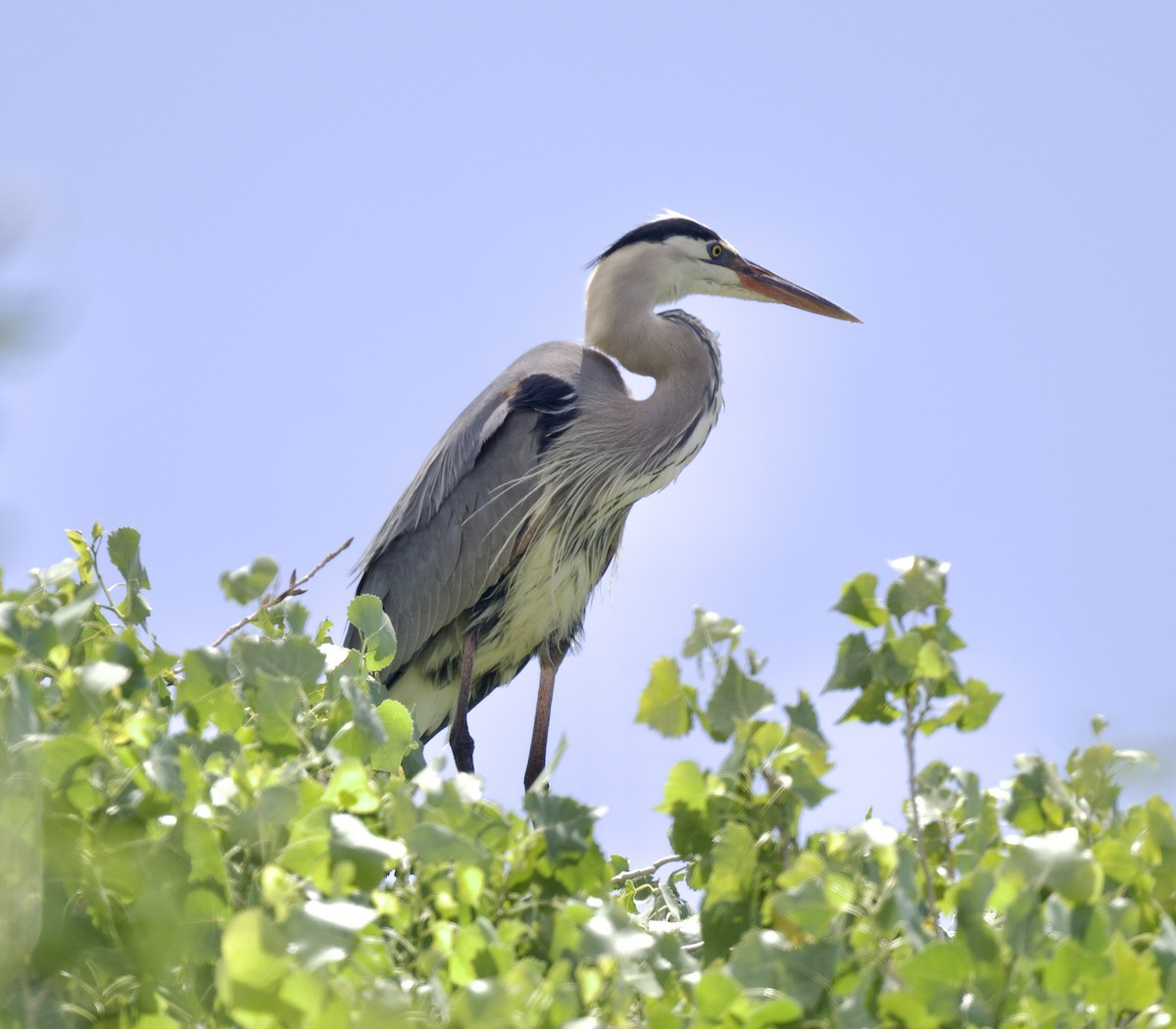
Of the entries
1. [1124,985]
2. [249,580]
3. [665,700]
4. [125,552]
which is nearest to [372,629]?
[249,580]

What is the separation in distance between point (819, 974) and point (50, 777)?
29.8 inches

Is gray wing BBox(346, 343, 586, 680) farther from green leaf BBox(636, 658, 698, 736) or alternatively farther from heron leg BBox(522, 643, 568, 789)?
green leaf BBox(636, 658, 698, 736)

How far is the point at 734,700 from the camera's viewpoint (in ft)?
5.57

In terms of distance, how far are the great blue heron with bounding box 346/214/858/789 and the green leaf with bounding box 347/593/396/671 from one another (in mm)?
3287

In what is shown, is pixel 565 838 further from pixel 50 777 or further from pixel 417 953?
pixel 50 777

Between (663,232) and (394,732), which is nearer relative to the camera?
(394,732)

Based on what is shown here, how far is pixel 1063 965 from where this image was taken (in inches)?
52.2

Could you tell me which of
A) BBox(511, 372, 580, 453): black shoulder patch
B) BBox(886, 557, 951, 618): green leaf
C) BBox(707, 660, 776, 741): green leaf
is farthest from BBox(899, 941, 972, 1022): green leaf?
BBox(511, 372, 580, 453): black shoulder patch

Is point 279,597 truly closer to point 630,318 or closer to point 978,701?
point 978,701

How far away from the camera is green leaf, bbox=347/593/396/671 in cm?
226

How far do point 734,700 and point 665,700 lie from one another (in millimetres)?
82

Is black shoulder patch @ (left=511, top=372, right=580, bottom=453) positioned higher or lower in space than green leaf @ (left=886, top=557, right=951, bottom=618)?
higher

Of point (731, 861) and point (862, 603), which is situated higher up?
point (862, 603)

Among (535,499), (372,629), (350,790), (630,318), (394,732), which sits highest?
(630,318)
